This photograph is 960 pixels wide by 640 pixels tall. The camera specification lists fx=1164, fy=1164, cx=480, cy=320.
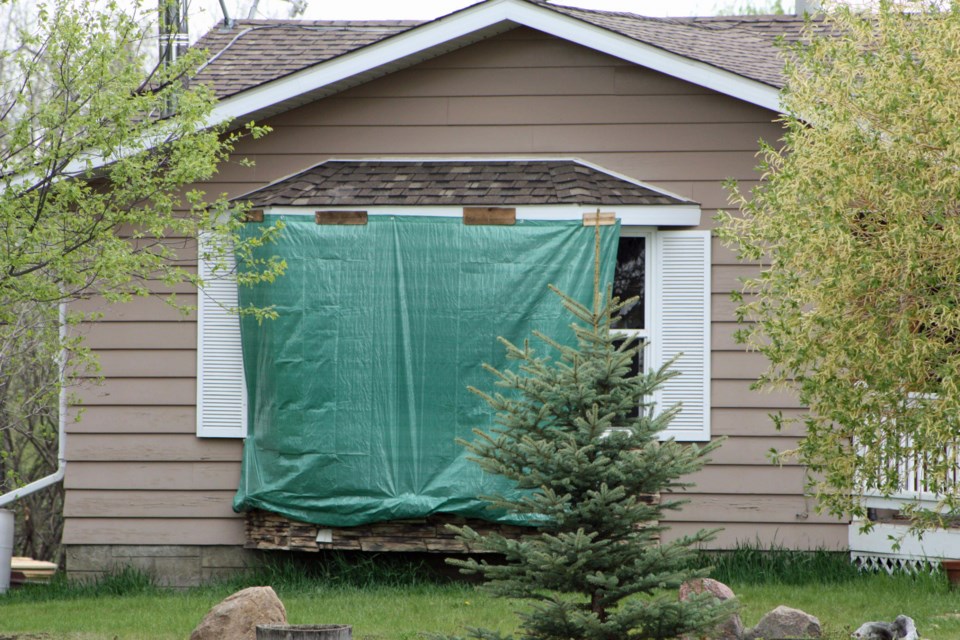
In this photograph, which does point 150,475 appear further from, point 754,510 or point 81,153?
point 754,510

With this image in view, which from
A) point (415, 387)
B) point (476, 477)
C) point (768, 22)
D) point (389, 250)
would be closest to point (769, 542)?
point (476, 477)

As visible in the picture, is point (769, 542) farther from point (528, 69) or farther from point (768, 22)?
point (768, 22)

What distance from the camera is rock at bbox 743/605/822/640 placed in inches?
250

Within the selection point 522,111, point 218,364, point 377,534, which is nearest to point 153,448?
point 218,364

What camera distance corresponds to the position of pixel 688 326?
8695mm

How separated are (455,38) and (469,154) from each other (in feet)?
2.90

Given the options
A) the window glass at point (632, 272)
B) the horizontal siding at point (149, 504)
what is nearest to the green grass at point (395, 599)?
the horizontal siding at point (149, 504)

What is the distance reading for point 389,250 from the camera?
8516 millimetres

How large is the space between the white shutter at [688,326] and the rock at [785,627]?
238 cm

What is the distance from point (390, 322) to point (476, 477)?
4.21 feet

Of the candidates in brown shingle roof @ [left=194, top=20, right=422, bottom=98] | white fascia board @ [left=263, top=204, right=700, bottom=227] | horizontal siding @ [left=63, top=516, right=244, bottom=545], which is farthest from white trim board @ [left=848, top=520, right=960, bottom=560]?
brown shingle roof @ [left=194, top=20, right=422, bottom=98]

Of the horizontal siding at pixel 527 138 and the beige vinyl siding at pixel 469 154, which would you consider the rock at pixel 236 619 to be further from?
the horizontal siding at pixel 527 138

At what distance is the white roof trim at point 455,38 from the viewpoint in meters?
8.49

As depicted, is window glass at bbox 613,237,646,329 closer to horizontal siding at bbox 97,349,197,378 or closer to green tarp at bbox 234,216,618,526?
green tarp at bbox 234,216,618,526
